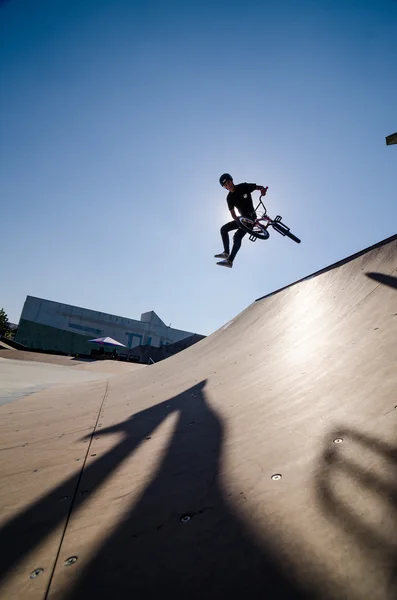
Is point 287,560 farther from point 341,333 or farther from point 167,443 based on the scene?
point 341,333

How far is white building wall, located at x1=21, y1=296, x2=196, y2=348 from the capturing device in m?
36.5

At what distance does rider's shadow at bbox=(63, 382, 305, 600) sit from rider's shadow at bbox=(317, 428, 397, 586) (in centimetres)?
22

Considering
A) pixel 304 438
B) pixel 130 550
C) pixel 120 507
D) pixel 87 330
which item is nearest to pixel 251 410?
pixel 304 438

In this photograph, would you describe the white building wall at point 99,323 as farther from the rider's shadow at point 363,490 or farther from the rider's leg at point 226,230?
the rider's shadow at point 363,490

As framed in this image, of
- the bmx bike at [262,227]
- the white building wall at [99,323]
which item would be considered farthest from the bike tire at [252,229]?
the white building wall at [99,323]

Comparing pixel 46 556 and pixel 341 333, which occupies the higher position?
pixel 341 333

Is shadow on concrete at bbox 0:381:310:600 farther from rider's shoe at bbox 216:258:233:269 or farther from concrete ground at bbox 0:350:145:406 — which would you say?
rider's shoe at bbox 216:258:233:269

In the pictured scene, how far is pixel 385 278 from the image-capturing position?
9.66ft

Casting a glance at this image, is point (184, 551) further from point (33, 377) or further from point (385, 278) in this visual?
point (33, 377)

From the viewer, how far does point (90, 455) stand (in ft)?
5.32

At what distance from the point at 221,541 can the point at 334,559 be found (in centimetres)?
29

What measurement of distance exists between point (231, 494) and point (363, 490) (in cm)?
42

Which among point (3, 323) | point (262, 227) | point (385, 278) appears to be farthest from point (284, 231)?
point (3, 323)

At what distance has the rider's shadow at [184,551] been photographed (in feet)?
2.20
